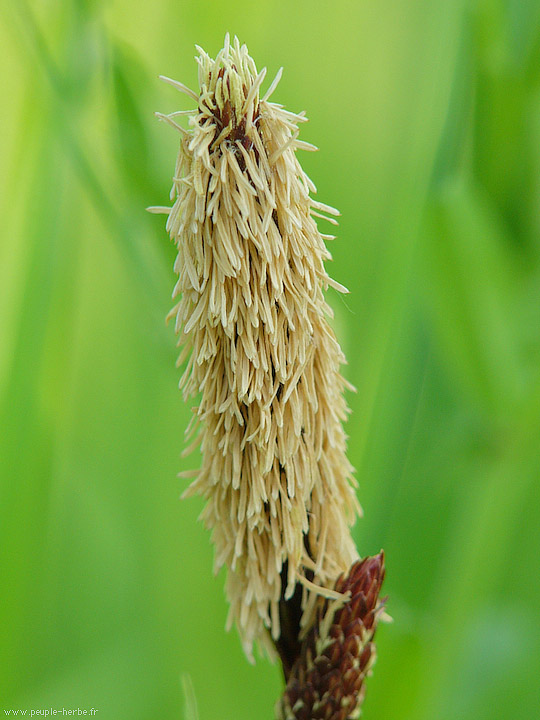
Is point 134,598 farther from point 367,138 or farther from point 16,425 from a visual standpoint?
point 367,138

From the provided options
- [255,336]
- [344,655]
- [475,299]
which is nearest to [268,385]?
[255,336]

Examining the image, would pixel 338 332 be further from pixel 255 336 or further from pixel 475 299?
pixel 255 336

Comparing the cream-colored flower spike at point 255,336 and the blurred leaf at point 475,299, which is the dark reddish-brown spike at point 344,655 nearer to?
the cream-colored flower spike at point 255,336

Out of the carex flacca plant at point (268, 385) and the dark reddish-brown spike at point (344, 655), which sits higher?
the carex flacca plant at point (268, 385)

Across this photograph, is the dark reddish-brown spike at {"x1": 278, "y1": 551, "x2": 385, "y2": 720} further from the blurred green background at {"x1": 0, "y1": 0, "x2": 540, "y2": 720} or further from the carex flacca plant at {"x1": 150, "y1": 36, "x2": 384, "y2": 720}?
the blurred green background at {"x1": 0, "y1": 0, "x2": 540, "y2": 720}

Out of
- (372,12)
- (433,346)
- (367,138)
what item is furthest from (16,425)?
(372,12)

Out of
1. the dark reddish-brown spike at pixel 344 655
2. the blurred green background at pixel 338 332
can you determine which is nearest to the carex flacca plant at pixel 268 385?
the dark reddish-brown spike at pixel 344 655
